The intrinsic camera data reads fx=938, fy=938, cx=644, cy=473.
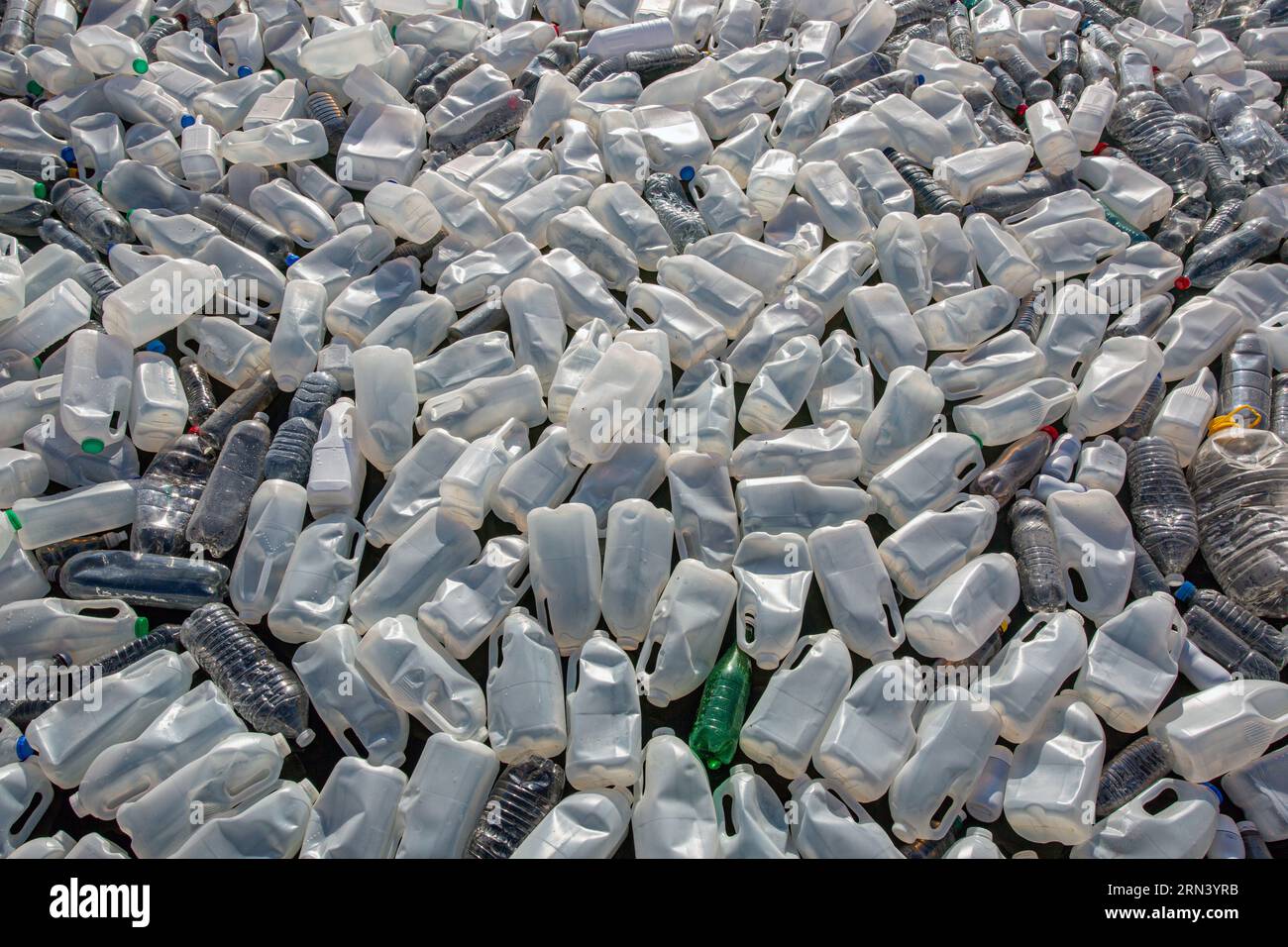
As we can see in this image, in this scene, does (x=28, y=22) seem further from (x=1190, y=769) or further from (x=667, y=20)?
(x=1190, y=769)

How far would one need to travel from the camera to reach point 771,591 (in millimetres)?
2936

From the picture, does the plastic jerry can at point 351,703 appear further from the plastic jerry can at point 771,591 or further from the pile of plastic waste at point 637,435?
the plastic jerry can at point 771,591

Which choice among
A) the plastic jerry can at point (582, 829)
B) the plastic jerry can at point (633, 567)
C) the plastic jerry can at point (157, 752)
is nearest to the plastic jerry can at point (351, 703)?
the plastic jerry can at point (157, 752)

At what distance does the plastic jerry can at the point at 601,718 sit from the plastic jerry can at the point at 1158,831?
1291mm

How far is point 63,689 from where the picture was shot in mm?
2816

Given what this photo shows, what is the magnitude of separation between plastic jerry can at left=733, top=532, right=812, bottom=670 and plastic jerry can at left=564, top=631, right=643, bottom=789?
40 centimetres

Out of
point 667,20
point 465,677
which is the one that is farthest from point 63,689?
point 667,20

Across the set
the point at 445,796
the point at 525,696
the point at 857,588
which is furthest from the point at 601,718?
the point at 857,588

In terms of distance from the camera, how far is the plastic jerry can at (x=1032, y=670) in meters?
2.77

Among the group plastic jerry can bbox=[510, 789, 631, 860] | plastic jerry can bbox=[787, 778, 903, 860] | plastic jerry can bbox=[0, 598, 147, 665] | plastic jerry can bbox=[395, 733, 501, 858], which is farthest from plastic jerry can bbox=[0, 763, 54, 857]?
plastic jerry can bbox=[787, 778, 903, 860]

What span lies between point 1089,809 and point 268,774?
231 cm

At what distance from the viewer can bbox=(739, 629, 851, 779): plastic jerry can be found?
8.87ft

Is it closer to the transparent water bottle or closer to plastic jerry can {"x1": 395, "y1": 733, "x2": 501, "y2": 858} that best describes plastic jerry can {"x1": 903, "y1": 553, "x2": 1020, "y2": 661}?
the transparent water bottle

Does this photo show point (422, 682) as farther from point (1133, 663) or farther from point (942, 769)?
point (1133, 663)
